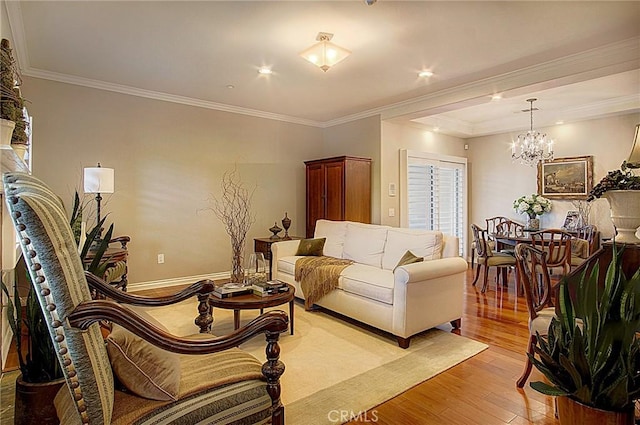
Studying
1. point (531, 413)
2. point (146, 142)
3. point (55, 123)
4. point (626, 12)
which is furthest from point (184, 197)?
point (626, 12)

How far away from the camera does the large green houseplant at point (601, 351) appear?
131 cm

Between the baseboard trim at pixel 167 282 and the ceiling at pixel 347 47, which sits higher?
the ceiling at pixel 347 47

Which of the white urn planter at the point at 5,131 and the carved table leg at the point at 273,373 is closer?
the carved table leg at the point at 273,373

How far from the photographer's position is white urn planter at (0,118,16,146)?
1.85m

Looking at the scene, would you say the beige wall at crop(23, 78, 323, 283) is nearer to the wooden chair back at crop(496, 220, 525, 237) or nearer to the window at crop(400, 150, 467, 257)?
the window at crop(400, 150, 467, 257)

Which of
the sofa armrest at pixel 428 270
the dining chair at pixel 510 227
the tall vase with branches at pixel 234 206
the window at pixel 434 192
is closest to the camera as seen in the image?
the sofa armrest at pixel 428 270

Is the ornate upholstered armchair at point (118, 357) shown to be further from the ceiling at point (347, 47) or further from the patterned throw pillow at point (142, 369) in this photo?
the ceiling at point (347, 47)

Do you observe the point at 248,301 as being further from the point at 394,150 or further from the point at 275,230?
the point at 394,150

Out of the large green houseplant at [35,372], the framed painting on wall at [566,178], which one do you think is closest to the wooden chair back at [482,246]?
the framed painting on wall at [566,178]

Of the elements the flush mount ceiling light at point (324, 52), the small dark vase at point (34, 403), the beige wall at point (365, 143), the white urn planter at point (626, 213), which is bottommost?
the small dark vase at point (34, 403)

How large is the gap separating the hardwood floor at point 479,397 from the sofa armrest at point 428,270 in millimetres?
647

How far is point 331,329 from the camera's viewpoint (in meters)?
3.49

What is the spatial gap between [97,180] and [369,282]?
307cm

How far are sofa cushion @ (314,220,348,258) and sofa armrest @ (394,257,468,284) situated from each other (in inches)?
61.6
